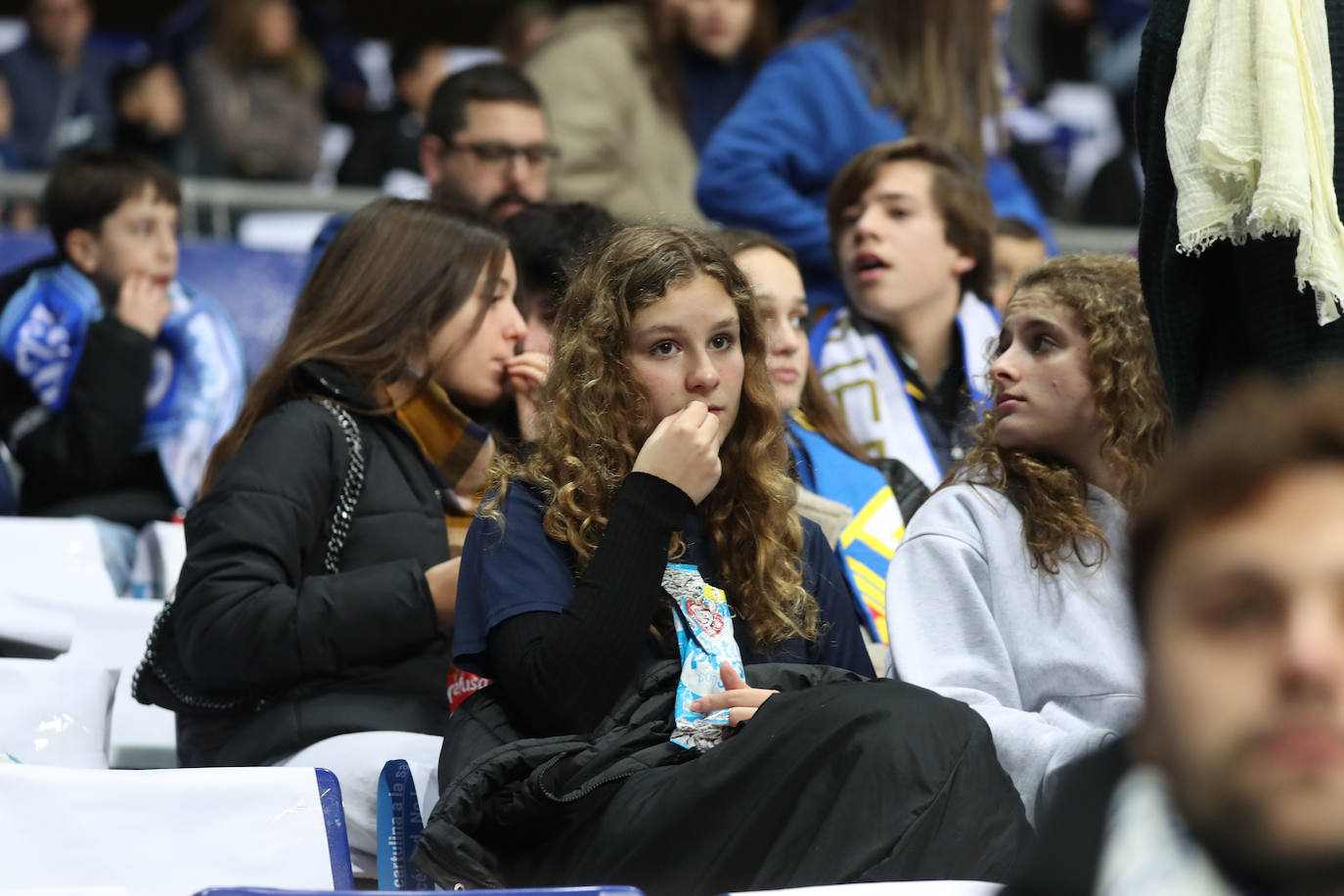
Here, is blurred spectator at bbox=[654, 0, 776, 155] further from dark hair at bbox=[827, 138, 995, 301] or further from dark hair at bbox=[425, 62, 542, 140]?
dark hair at bbox=[827, 138, 995, 301]

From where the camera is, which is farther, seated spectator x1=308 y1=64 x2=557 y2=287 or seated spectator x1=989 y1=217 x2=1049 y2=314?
seated spectator x1=989 y1=217 x2=1049 y2=314

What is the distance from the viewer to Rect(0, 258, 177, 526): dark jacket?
12.8 feet

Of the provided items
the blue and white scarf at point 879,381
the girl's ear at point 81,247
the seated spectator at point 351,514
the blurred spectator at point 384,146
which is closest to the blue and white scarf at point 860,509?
the blue and white scarf at point 879,381

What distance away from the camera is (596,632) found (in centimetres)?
218

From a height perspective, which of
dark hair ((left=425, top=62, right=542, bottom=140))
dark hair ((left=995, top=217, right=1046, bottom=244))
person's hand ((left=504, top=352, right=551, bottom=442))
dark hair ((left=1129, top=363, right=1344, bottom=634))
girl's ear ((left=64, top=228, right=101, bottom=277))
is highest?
dark hair ((left=425, top=62, right=542, bottom=140))

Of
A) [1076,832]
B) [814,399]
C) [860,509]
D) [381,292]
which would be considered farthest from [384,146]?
[1076,832]

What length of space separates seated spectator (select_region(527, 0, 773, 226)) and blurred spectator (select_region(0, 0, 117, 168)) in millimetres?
3124

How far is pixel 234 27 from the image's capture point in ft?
22.7

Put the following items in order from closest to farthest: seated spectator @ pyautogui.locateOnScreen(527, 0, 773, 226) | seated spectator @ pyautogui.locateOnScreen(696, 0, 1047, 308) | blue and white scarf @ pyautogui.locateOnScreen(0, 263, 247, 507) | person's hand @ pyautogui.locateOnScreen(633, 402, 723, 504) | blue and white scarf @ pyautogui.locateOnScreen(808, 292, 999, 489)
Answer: person's hand @ pyautogui.locateOnScreen(633, 402, 723, 504) → blue and white scarf @ pyautogui.locateOnScreen(808, 292, 999, 489) → blue and white scarf @ pyautogui.locateOnScreen(0, 263, 247, 507) → seated spectator @ pyautogui.locateOnScreen(696, 0, 1047, 308) → seated spectator @ pyautogui.locateOnScreen(527, 0, 773, 226)

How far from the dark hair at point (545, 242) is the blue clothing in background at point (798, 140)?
0.60 m

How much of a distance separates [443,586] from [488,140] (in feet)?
6.25

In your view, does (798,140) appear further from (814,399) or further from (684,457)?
(684,457)

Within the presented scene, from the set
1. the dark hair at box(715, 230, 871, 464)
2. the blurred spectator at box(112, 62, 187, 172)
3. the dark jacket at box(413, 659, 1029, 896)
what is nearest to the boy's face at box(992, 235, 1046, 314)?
the dark hair at box(715, 230, 871, 464)

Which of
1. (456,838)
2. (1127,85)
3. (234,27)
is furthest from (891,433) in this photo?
(1127,85)
